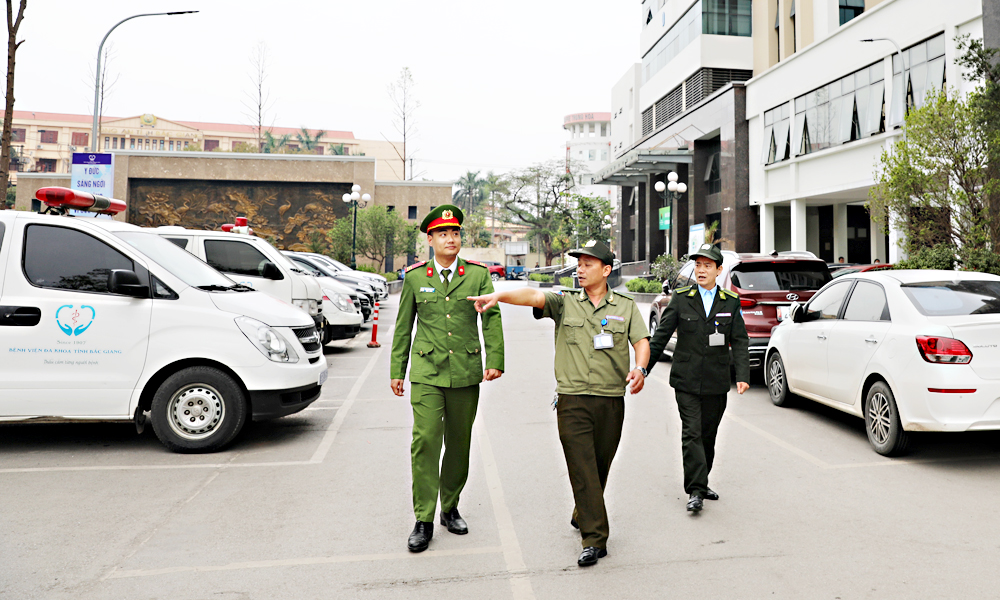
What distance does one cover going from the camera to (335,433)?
7391mm

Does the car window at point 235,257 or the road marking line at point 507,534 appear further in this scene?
the car window at point 235,257

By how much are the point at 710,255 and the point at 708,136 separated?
119ft

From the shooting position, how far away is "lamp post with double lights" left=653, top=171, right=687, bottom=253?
34.7m

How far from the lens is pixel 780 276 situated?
33.3 ft

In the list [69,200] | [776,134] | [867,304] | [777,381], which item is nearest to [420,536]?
[867,304]

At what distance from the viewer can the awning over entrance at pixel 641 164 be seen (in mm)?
41812

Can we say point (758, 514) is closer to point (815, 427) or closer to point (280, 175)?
point (815, 427)

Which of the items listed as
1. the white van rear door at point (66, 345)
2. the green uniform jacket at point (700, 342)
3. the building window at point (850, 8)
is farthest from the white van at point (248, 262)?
the building window at point (850, 8)

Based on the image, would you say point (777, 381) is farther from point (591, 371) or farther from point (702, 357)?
point (591, 371)

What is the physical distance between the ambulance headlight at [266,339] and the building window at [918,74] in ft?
69.6

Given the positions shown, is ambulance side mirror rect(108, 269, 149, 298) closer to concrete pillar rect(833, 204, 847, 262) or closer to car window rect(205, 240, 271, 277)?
car window rect(205, 240, 271, 277)

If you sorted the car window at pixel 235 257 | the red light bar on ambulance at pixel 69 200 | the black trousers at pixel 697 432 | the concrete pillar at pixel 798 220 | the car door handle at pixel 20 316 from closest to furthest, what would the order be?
the black trousers at pixel 697 432
the car door handle at pixel 20 316
the red light bar on ambulance at pixel 69 200
the car window at pixel 235 257
the concrete pillar at pixel 798 220

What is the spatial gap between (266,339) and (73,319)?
157 cm

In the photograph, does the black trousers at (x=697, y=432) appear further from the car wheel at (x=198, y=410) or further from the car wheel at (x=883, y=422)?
the car wheel at (x=198, y=410)
